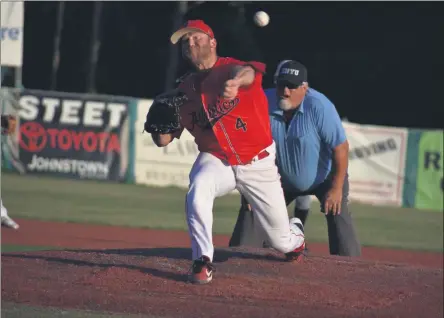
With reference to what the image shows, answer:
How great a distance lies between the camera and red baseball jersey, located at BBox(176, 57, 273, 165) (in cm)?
646

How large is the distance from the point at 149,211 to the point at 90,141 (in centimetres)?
410

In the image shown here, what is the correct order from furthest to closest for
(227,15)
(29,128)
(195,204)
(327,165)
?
(227,15), (29,128), (327,165), (195,204)

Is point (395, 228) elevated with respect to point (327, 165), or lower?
lower

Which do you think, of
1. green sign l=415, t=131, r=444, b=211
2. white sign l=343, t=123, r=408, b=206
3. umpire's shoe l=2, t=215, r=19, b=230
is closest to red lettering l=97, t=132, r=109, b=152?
white sign l=343, t=123, r=408, b=206

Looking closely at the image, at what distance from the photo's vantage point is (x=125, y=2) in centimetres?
3241

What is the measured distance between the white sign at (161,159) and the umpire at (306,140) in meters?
9.65

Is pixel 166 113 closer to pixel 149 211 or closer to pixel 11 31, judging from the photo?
pixel 149 211

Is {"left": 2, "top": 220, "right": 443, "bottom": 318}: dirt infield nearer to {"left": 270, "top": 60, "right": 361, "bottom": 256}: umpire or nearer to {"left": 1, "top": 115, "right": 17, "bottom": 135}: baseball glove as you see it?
{"left": 270, "top": 60, "right": 361, "bottom": 256}: umpire

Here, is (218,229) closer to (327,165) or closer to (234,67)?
(327,165)

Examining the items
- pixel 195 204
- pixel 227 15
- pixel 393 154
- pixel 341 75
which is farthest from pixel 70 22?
pixel 195 204

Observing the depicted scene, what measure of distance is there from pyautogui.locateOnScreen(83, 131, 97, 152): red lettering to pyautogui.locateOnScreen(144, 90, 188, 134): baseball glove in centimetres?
1200

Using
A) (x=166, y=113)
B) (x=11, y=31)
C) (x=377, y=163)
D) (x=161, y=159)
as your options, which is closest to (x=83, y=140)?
(x=161, y=159)

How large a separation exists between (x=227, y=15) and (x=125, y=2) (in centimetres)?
456

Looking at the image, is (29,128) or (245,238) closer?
(245,238)
